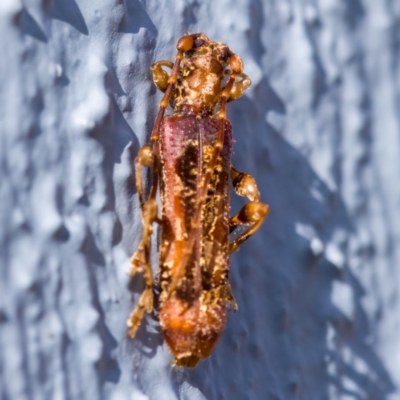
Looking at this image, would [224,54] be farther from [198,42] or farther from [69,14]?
[69,14]

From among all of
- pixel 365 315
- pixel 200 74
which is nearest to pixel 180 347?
pixel 200 74

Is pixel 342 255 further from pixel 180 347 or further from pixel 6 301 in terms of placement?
pixel 6 301

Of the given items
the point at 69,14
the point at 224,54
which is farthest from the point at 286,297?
the point at 69,14

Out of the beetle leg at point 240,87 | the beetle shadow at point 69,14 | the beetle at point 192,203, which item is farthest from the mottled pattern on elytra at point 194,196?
the beetle shadow at point 69,14

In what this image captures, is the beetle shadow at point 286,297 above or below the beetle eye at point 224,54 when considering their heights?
below

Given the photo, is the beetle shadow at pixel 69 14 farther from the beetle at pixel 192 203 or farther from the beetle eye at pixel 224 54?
the beetle eye at pixel 224 54

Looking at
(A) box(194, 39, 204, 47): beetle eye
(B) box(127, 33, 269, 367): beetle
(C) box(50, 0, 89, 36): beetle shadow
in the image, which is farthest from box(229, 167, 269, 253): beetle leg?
(C) box(50, 0, 89, 36): beetle shadow
